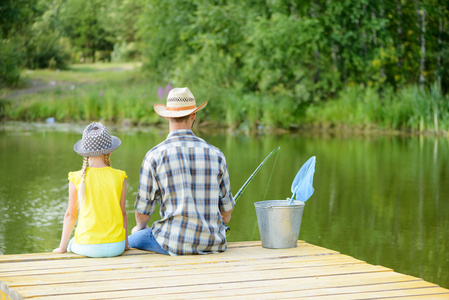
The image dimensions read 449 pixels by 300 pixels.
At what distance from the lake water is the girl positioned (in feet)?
7.95

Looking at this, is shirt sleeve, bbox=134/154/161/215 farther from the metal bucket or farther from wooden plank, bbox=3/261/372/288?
Result: the metal bucket

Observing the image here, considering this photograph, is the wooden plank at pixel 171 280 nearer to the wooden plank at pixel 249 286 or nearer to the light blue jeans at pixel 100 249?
the wooden plank at pixel 249 286

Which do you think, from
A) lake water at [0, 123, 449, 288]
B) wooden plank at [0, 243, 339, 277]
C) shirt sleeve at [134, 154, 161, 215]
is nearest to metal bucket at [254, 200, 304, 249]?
wooden plank at [0, 243, 339, 277]

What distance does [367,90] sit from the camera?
20.7 metres

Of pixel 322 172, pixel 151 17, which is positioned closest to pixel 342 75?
pixel 151 17

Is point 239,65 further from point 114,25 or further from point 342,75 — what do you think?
point 114,25

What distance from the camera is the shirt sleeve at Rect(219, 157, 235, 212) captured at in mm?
3928

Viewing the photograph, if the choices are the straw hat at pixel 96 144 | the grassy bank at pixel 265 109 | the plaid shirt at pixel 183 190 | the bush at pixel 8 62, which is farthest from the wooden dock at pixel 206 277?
the bush at pixel 8 62

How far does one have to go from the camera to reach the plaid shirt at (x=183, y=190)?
383cm

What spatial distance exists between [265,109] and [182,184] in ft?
56.2

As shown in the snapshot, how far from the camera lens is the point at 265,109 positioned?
20844mm

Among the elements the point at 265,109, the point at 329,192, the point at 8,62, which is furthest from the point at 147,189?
the point at 8,62

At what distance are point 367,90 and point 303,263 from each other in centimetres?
1740

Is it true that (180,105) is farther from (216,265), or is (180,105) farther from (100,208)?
(216,265)
